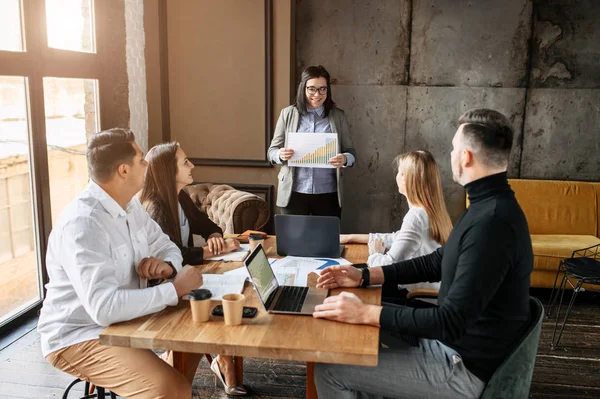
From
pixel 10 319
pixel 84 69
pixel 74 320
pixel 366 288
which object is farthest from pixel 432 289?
pixel 84 69

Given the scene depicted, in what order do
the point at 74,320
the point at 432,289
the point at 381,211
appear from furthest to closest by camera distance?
the point at 381,211, the point at 432,289, the point at 74,320

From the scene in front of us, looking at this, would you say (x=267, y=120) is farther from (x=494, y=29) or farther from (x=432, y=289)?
(x=432, y=289)

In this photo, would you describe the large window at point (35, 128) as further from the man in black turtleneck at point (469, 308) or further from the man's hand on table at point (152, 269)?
the man in black turtleneck at point (469, 308)

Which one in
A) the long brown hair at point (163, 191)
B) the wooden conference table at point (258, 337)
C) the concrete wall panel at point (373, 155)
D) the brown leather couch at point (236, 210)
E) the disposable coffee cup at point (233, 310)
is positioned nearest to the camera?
the wooden conference table at point (258, 337)

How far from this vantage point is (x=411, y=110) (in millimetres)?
5145

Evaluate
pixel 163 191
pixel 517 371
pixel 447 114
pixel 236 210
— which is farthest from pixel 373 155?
pixel 517 371

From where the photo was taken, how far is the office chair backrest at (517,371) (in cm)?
175

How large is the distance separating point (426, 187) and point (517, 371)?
1.13m

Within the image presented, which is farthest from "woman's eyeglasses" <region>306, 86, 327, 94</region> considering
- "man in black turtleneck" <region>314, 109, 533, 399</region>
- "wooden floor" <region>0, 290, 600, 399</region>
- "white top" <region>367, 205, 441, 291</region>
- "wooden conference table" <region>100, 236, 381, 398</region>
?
"wooden conference table" <region>100, 236, 381, 398</region>

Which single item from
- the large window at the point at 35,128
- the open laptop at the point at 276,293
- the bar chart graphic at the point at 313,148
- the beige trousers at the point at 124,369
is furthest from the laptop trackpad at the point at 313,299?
the large window at the point at 35,128

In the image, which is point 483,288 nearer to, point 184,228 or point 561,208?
point 184,228

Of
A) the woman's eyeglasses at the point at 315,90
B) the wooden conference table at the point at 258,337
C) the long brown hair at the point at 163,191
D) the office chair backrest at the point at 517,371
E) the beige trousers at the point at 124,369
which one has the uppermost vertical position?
the woman's eyeglasses at the point at 315,90

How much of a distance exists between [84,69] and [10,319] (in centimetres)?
182

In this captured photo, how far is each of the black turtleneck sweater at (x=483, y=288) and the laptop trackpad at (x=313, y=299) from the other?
0.27 m
